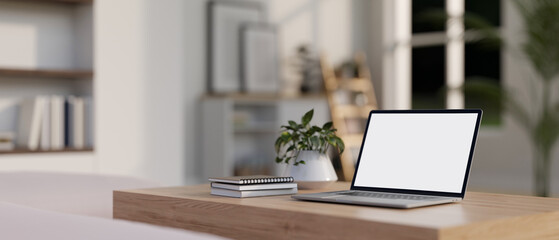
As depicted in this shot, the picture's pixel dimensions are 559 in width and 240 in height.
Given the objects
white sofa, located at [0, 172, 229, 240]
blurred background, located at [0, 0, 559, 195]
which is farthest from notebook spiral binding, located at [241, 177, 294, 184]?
blurred background, located at [0, 0, 559, 195]

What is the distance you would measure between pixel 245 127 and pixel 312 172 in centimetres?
446

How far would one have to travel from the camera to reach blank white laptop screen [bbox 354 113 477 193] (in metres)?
1.74

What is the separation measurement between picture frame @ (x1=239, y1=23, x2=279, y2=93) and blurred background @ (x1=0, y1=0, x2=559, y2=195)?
0.01m

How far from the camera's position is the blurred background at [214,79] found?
4.59 metres

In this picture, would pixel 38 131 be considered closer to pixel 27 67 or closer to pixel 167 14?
pixel 27 67

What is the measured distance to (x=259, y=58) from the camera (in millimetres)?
6797

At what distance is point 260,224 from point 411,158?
0.45 m

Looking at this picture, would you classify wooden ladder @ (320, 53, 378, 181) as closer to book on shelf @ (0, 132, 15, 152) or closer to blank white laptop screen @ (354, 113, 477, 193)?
book on shelf @ (0, 132, 15, 152)

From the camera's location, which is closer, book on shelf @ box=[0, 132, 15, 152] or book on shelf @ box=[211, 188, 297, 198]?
book on shelf @ box=[211, 188, 297, 198]

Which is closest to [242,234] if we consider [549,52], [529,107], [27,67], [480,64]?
[27,67]

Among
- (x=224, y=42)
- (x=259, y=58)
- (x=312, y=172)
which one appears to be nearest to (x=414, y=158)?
(x=312, y=172)

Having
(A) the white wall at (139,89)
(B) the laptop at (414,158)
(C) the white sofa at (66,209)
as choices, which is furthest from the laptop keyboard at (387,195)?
(A) the white wall at (139,89)

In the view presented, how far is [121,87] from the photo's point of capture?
473 centimetres

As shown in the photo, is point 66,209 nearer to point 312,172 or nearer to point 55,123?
point 312,172
